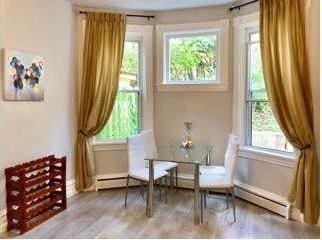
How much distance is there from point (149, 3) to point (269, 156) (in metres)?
2.44

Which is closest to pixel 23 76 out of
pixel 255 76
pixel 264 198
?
pixel 255 76

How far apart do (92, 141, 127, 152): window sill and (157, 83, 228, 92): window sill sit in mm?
964

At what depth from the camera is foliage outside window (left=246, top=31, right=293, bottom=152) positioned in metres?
4.01

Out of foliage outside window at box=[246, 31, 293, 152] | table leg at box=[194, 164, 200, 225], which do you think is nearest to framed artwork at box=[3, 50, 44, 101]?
table leg at box=[194, 164, 200, 225]

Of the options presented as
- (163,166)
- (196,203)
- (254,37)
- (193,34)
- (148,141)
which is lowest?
(196,203)

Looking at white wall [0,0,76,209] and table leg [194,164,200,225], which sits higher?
white wall [0,0,76,209]

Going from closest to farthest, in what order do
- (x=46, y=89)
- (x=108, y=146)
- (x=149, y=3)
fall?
(x=46, y=89) < (x=149, y=3) < (x=108, y=146)

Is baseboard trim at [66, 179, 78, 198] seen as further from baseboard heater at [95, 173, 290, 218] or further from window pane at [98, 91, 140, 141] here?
window pane at [98, 91, 140, 141]

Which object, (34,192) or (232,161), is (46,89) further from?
(232,161)

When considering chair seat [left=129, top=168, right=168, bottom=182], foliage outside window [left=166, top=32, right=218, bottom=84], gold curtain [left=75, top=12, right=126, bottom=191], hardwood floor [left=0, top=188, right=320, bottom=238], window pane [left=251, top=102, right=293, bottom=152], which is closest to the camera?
hardwood floor [left=0, top=188, right=320, bottom=238]

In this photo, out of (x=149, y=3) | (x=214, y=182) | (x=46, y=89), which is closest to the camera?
(x=214, y=182)

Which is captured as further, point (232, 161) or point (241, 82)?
point (241, 82)

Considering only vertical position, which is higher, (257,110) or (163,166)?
(257,110)

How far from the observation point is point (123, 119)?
489 cm
